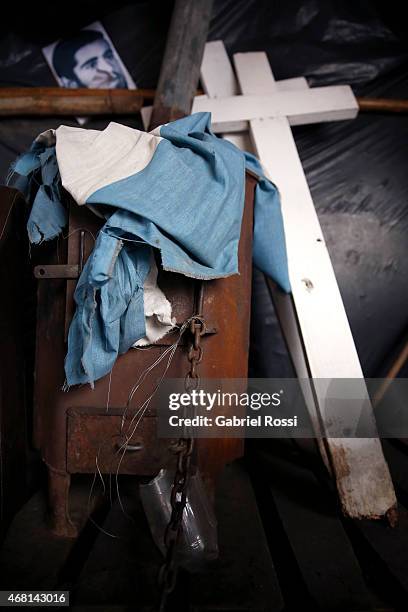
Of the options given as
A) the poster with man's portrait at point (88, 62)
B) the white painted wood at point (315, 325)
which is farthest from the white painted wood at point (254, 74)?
the poster with man's portrait at point (88, 62)

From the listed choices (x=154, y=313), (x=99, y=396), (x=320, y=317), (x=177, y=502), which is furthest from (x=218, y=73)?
(x=177, y=502)

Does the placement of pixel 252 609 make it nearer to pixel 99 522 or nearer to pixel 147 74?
pixel 99 522

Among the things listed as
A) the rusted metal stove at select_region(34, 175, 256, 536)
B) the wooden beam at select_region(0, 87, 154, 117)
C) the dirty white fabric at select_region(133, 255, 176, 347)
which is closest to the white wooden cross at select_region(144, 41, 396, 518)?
the wooden beam at select_region(0, 87, 154, 117)

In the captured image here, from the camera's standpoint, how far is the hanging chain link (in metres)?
0.66

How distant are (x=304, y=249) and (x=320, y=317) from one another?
11.0 inches

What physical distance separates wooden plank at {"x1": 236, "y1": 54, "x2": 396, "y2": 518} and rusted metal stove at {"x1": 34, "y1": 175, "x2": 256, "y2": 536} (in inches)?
15.1

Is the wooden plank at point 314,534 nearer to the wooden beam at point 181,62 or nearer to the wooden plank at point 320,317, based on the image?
the wooden plank at point 320,317

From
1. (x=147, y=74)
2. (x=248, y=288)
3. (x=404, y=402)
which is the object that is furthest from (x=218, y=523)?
(x=147, y=74)

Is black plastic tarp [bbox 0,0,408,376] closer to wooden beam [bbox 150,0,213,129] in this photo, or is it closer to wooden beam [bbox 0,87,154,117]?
wooden beam [bbox 0,87,154,117]

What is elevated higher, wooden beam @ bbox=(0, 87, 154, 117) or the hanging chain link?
wooden beam @ bbox=(0, 87, 154, 117)

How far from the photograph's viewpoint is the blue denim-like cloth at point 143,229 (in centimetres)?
Answer: 100

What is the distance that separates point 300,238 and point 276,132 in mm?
520

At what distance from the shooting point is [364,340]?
2.16 meters

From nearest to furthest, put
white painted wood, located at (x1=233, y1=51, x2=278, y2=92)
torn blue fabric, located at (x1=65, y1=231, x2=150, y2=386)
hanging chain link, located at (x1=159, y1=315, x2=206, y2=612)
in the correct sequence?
hanging chain link, located at (x1=159, y1=315, x2=206, y2=612) < torn blue fabric, located at (x1=65, y1=231, x2=150, y2=386) < white painted wood, located at (x1=233, y1=51, x2=278, y2=92)
